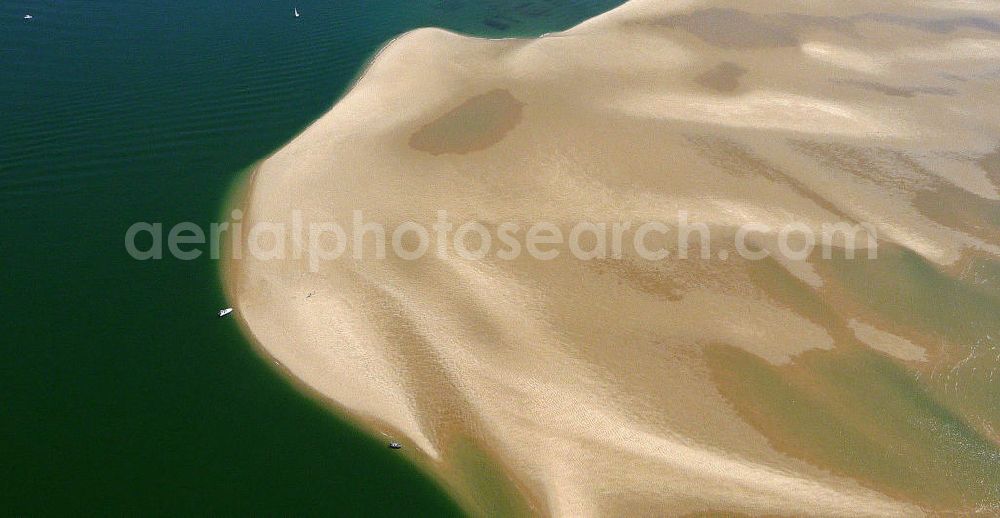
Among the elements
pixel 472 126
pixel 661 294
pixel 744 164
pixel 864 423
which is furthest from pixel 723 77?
pixel 864 423

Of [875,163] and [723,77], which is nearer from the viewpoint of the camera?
[875,163]

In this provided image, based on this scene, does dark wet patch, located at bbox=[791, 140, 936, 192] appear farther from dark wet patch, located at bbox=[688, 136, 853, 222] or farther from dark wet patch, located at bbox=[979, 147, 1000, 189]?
dark wet patch, located at bbox=[979, 147, 1000, 189]

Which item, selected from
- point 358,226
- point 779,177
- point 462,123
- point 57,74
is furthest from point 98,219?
point 779,177

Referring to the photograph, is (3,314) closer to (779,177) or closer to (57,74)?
(57,74)

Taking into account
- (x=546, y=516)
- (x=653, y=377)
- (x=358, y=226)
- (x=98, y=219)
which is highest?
(x=98, y=219)

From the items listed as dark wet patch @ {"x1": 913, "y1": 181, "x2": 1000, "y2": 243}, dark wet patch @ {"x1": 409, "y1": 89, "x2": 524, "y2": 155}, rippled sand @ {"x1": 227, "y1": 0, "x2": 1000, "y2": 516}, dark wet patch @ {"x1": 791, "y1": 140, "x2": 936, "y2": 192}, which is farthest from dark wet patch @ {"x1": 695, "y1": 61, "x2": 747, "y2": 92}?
dark wet patch @ {"x1": 913, "y1": 181, "x2": 1000, "y2": 243}

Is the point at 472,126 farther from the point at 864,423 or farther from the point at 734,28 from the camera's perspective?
the point at 864,423
